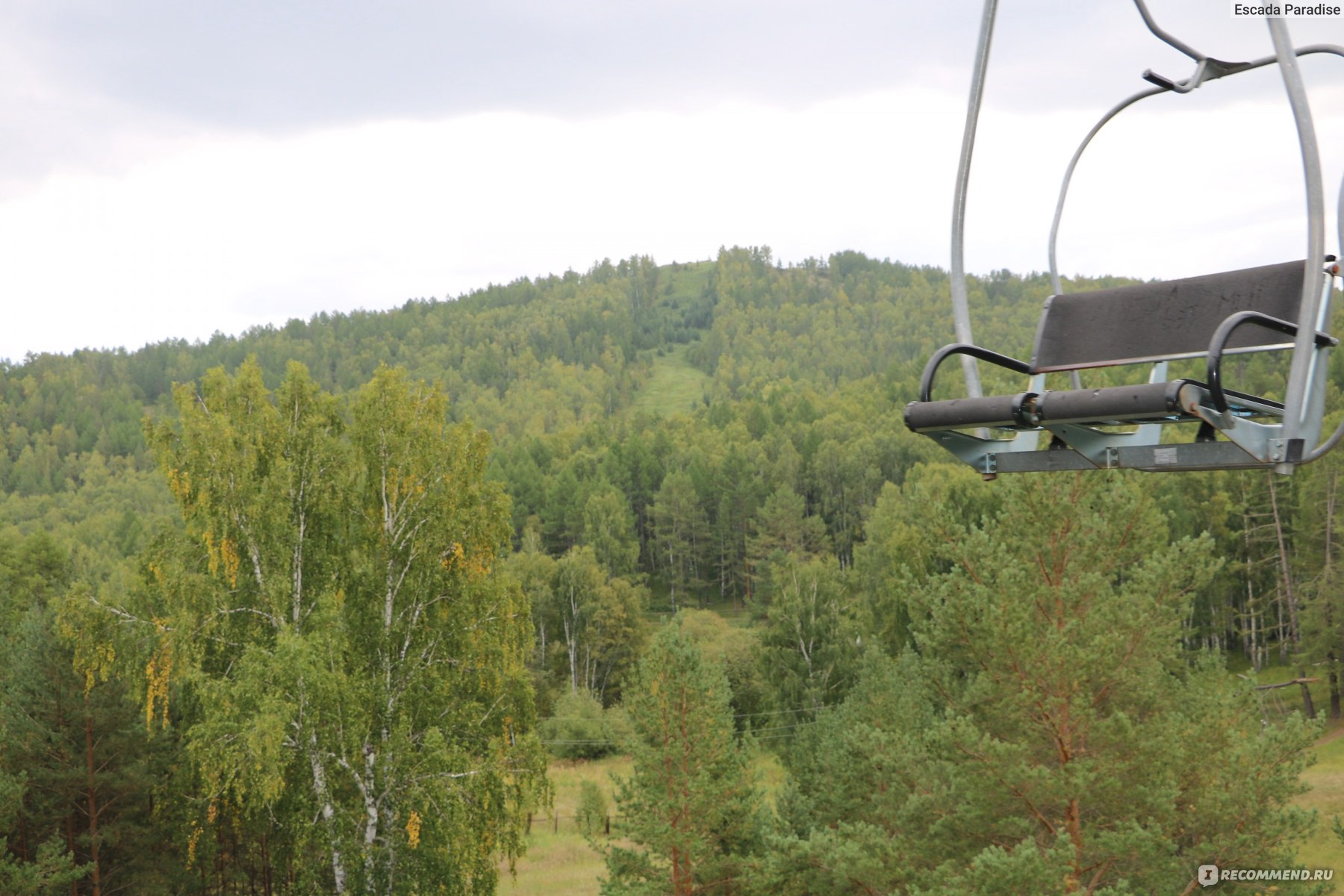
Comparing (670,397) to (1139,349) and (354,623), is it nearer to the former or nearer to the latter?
(354,623)

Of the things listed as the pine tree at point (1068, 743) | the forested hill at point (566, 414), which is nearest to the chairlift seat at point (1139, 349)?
the pine tree at point (1068, 743)

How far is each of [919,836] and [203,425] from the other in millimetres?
11622

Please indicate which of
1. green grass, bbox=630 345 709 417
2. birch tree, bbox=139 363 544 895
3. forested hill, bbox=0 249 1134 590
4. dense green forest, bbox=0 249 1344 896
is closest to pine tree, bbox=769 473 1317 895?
dense green forest, bbox=0 249 1344 896

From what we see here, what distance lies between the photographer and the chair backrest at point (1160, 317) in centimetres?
359

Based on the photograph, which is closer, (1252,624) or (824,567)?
(824,567)

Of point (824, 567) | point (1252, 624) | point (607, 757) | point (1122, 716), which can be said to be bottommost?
point (607, 757)

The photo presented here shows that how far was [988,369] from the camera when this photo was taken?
7169cm

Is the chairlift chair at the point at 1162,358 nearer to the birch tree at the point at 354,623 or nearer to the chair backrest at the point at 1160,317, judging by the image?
the chair backrest at the point at 1160,317

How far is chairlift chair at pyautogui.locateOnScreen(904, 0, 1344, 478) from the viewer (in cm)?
326

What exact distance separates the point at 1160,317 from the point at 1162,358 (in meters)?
0.20

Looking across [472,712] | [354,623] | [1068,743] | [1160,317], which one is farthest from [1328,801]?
[1160,317]

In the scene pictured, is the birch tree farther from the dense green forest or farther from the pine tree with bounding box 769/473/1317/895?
the pine tree with bounding box 769/473/1317/895

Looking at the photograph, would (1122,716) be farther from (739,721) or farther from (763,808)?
(739,721)

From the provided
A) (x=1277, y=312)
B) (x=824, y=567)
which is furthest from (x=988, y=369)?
(x=1277, y=312)
